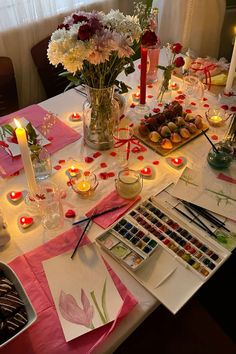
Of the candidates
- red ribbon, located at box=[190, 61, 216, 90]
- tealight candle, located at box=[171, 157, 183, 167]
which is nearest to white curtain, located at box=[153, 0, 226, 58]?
red ribbon, located at box=[190, 61, 216, 90]

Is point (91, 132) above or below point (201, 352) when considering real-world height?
above

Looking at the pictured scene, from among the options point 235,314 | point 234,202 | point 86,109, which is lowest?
point 235,314

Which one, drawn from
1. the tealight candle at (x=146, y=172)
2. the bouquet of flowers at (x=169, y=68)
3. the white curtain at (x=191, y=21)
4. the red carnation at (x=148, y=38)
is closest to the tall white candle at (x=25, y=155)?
the tealight candle at (x=146, y=172)

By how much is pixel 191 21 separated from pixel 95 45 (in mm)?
1347

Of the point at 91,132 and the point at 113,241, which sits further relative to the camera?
the point at 91,132

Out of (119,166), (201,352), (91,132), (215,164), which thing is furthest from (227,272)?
(91,132)

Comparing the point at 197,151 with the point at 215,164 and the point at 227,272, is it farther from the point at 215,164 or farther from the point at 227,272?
the point at 227,272

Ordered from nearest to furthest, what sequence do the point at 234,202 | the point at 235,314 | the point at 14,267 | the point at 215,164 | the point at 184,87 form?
the point at 14,267 → the point at 234,202 → the point at 215,164 → the point at 235,314 → the point at 184,87

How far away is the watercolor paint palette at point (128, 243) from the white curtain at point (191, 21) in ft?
5.08

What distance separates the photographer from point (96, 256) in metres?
0.92

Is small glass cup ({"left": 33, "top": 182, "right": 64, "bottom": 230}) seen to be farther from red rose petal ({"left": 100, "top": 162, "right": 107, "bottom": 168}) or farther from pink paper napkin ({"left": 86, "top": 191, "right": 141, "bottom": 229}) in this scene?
red rose petal ({"left": 100, "top": 162, "right": 107, "bottom": 168})

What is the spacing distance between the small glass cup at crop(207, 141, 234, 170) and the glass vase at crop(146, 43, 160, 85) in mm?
571

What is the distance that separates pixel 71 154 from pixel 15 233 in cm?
38

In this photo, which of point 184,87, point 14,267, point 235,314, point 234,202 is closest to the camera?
point 14,267
